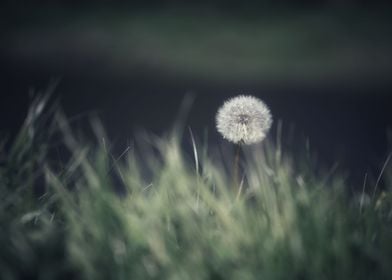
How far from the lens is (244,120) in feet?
5.67

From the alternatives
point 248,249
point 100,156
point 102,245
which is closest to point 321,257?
point 248,249

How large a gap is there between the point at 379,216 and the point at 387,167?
18cm

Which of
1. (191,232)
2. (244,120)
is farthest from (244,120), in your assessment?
(191,232)

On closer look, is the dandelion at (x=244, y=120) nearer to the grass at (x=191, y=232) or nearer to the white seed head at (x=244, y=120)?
the white seed head at (x=244, y=120)

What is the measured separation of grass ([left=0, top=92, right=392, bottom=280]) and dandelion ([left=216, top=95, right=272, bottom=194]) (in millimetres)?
157

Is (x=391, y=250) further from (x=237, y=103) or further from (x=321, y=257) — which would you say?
(x=237, y=103)

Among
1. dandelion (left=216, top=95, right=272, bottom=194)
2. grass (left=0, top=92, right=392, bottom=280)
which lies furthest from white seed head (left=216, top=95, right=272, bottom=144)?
grass (left=0, top=92, right=392, bottom=280)

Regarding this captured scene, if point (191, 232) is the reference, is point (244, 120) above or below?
above

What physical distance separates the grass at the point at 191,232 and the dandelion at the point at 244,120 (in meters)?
0.16

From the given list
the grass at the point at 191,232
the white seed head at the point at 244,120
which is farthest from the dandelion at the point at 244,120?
the grass at the point at 191,232

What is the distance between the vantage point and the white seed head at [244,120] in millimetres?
1692

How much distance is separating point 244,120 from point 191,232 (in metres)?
0.58

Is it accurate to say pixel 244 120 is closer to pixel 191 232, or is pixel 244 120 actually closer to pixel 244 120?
pixel 244 120

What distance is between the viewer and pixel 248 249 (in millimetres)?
1223
